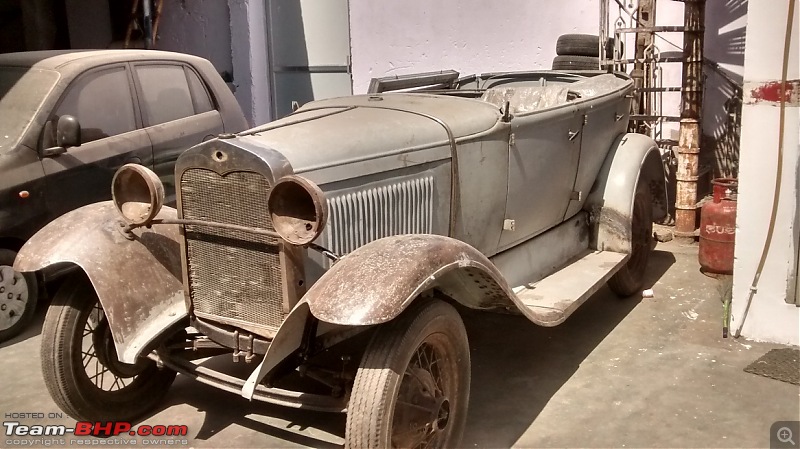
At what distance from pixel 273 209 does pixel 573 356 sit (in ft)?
7.48

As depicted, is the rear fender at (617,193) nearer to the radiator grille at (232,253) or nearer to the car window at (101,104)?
the radiator grille at (232,253)

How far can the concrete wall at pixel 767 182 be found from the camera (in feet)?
14.1

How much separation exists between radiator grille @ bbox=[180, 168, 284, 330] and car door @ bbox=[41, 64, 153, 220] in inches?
89.2

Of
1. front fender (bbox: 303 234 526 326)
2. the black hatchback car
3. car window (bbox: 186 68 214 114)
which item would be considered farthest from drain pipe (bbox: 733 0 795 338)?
car window (bbox: 186 68 214 114)

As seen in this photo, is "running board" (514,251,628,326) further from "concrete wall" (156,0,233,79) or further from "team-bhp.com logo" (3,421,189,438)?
"concrete wall" (156,0,233,79)

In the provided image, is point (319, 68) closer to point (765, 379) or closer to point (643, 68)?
point (643, 68)

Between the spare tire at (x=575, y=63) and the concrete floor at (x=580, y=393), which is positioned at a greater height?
the spare tire at (x=575, y=63)

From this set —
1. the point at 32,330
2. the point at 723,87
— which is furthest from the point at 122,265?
the point at 723,87

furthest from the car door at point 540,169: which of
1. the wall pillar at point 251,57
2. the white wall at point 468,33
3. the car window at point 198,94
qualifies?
the wall pillar at point 251,57

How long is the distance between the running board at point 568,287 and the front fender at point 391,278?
→ 557mm

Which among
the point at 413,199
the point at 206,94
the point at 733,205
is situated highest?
the point at 206,94

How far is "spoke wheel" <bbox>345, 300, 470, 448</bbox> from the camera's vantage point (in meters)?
2.73

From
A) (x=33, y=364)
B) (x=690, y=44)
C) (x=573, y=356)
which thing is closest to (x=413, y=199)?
(x=573, y=356)

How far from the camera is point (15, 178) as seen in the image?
4887mm
